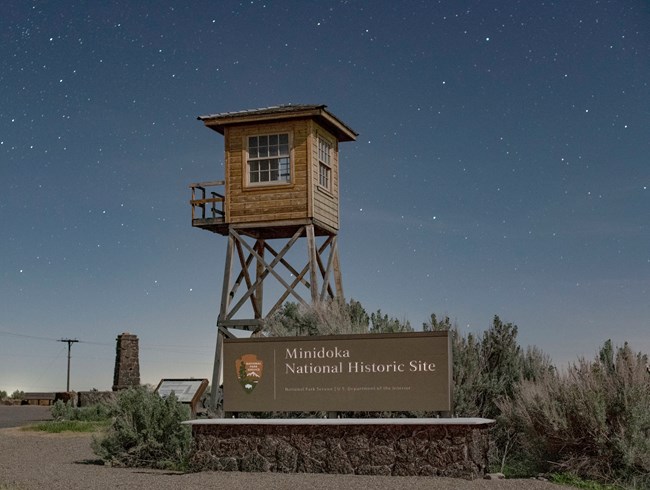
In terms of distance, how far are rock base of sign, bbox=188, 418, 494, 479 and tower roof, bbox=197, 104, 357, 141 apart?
1200cm

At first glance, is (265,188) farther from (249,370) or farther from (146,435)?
(146,435)

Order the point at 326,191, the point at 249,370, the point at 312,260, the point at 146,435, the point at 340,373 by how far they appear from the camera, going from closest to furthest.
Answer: the point at 340,373
the point at 249,370
the point at 146,435
the point at 312,260
the point at 326,191

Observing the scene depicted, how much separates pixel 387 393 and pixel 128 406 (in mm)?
5038

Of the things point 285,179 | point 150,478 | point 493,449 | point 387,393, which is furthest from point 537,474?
point 285,179

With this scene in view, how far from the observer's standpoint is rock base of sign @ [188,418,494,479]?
46.3 ft

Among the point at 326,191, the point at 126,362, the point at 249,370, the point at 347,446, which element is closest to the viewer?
the point at 347,446

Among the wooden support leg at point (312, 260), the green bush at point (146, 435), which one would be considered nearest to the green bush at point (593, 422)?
the green bush at point (146, 435)

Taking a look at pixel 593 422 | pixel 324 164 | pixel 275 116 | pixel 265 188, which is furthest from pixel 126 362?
pixel 593 422

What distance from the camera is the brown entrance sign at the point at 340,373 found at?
15.2 metres

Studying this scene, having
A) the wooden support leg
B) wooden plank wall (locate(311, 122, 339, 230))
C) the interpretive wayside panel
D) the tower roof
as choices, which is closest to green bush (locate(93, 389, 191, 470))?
the interpretive wayside panel

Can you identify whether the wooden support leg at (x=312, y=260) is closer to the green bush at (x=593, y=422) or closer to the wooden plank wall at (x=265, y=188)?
the wooden plank wall at (x=265, y=188)

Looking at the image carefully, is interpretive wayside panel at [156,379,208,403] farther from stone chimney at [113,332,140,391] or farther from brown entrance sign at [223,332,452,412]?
Answer: stone chimney at [113,332,140,391]

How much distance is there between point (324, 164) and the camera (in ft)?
88.1

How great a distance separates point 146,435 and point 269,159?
11.3 meters
